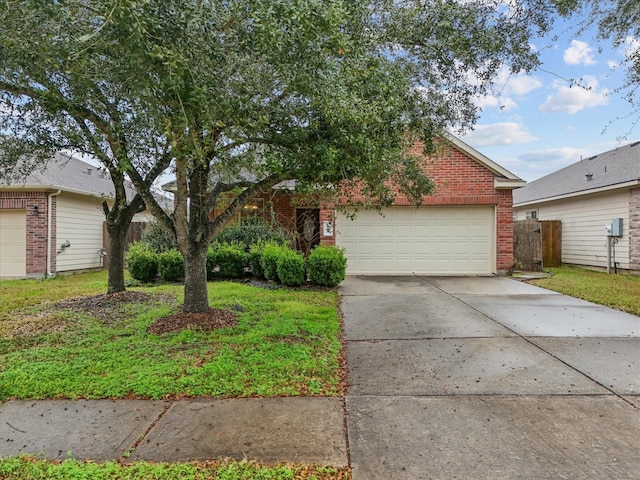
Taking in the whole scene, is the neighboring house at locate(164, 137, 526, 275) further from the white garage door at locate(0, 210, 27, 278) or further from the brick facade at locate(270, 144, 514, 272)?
the white garage door at locate(0, 210, 27, 278)

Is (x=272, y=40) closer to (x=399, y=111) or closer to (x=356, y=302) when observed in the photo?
(x=399, y=111)

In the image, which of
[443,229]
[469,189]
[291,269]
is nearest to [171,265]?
[291,269]

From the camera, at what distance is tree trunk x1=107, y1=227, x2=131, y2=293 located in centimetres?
762

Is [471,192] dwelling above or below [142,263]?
above

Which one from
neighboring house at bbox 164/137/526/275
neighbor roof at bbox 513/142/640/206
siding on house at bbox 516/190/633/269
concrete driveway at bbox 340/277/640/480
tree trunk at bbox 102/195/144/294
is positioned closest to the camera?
concrete driveway at bbox 340/277/640/480

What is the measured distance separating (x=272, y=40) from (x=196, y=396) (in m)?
3.11

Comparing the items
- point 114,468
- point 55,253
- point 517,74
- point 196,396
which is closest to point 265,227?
point 55,253

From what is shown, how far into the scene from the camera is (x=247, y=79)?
3.87 metres

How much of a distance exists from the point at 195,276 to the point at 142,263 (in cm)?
527

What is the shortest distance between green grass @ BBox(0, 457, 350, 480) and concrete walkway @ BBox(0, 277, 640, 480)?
0.10 metres

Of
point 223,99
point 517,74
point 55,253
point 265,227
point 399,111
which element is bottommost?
point 55,253

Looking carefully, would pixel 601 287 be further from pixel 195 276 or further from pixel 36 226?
pixel 36 226

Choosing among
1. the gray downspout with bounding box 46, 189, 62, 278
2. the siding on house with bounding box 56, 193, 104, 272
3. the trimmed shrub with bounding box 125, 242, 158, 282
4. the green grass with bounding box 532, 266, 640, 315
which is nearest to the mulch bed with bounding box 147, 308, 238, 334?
the trimmed shrub with bounding box 125, 242, 158, 282

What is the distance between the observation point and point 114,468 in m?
2.43
